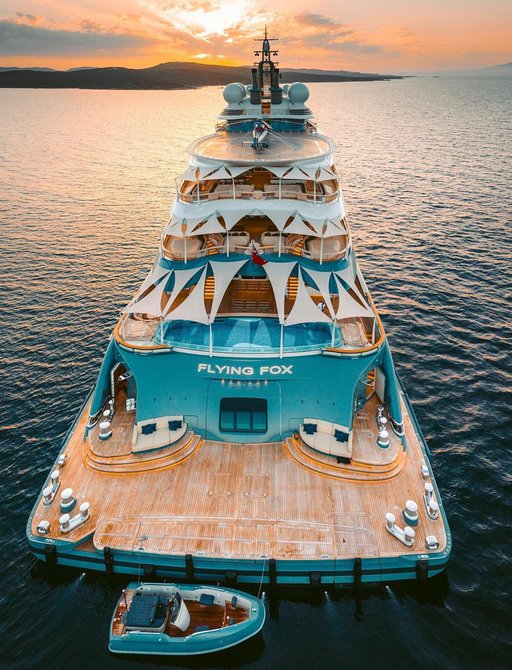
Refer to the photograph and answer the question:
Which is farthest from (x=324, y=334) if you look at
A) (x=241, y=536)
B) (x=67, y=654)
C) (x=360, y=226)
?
(x=360, y=226)

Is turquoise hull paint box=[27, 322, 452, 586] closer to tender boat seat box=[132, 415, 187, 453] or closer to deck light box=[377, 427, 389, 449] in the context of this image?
tender boat seat box=[132, 415, 187, 453]

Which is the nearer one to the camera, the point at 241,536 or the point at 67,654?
the point at 67,654

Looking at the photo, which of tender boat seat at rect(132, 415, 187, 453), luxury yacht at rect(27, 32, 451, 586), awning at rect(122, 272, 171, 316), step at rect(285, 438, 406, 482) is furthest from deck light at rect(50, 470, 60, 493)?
step at rect(285, 438, 406, 482)

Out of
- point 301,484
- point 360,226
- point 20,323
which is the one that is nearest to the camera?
point 301,484

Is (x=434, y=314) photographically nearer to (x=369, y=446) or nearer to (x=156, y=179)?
(x=369, y=446)

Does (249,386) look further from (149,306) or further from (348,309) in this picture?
(149,306)
